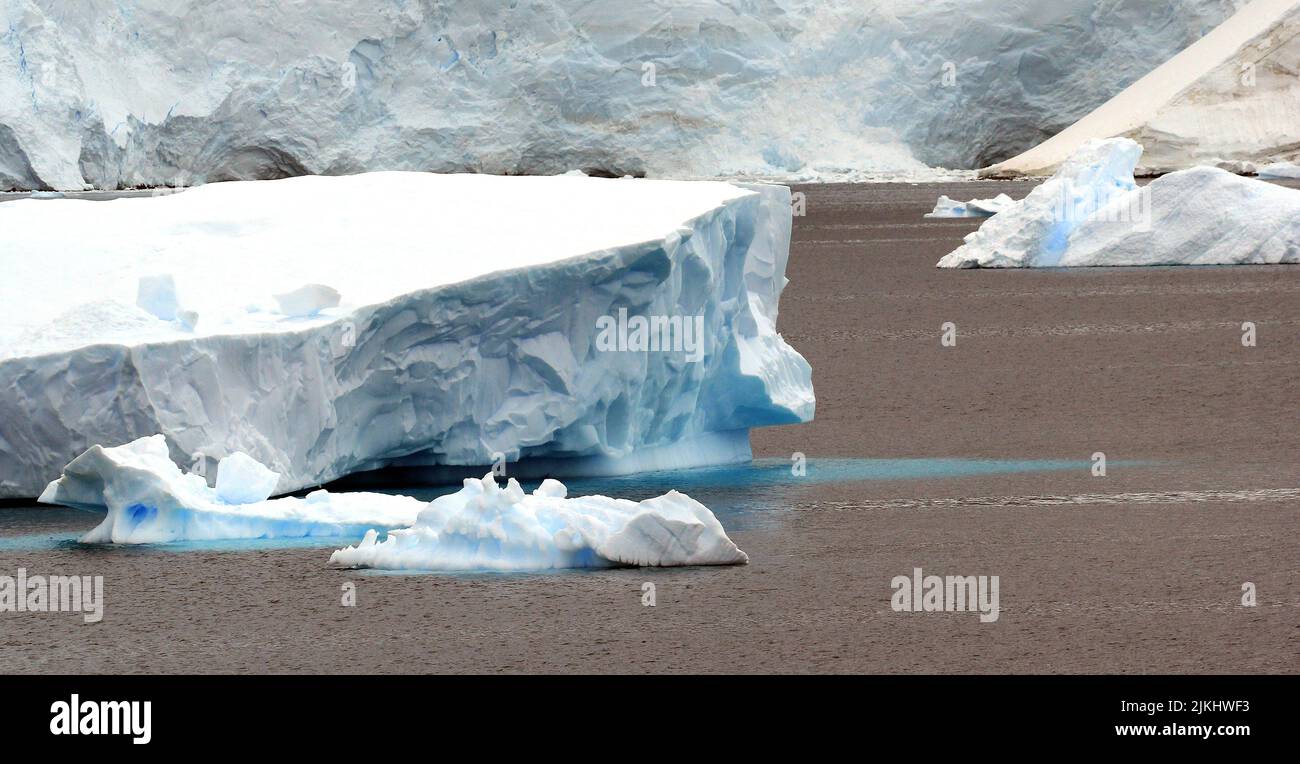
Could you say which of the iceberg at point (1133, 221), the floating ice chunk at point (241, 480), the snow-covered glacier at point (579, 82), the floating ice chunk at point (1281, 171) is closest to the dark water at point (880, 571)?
the floating ice chunk at point (241, 480)

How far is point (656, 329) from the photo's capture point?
29.1 feet

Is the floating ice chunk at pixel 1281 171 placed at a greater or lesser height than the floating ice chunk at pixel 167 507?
greater

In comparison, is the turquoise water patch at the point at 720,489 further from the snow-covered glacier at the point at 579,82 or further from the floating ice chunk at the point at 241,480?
the snow-covered glacier at the point at 579,82

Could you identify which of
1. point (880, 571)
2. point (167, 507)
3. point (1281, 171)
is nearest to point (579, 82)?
point (1281, 171)

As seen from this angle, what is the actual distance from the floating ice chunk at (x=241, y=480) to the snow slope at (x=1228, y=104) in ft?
115

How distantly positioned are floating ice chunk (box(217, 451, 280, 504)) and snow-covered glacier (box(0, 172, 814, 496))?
279 mm

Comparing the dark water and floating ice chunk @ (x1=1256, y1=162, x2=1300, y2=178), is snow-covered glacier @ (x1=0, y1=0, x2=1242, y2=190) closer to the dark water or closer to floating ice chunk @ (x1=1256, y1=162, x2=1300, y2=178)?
floating ice chunk @ (x1=1256, y1=162, x2=1300, y2=178)

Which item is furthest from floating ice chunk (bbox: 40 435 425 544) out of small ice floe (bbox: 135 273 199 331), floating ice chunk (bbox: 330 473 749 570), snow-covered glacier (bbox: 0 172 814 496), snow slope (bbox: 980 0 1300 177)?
snow slope (bbox: 980 0 1300 177)

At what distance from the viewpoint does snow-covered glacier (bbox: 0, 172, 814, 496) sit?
7.29 metres

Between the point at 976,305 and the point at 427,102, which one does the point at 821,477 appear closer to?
the point at 976,305

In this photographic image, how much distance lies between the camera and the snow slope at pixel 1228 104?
128ft

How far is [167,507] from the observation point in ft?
22.3

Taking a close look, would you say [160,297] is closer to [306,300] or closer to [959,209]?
[306,300]

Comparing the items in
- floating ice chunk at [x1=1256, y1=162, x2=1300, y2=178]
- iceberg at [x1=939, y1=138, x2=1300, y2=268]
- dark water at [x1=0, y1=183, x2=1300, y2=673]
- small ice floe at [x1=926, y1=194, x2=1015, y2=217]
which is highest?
floating ice chunk at [x1=1256, y1=162, x2=1300, y2=178]
